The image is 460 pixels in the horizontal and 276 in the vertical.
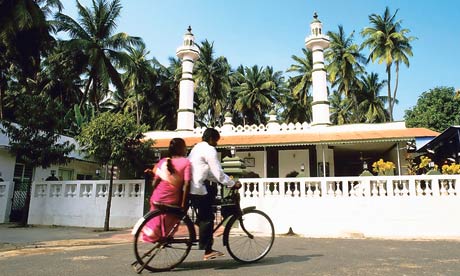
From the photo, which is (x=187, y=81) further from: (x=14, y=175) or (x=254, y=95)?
(x=254, y=95)

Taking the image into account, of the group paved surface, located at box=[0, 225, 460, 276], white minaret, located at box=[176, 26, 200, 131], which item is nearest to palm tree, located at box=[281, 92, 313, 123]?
white minaret, located at box=[176, 26, 200, 131]

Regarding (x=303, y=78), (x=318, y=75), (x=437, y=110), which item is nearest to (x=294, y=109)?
(x=303, y=78)

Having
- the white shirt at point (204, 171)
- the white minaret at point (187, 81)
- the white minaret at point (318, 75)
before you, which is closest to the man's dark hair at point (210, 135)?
the white shirt at point (204, 171)

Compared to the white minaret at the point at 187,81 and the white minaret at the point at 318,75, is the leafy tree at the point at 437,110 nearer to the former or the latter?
the white minaret at the point at 318,75

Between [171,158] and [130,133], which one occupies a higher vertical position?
[130,133]

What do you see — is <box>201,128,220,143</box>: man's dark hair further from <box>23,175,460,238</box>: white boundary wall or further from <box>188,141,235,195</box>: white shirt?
<box>23,175,460,238</box>: white boundary wall

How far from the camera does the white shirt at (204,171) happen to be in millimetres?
4027

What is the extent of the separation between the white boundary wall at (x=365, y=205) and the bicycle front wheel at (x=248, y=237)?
16.4 feet

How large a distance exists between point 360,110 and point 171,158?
37154mm

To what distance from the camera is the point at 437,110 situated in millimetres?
29984

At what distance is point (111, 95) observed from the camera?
36.1 meters

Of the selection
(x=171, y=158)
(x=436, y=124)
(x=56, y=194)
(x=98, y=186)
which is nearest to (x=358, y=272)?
(x=171, y=158)

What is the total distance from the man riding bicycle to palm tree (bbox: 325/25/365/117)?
29591 millimetres

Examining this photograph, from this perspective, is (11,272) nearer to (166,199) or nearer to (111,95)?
(166,199)
